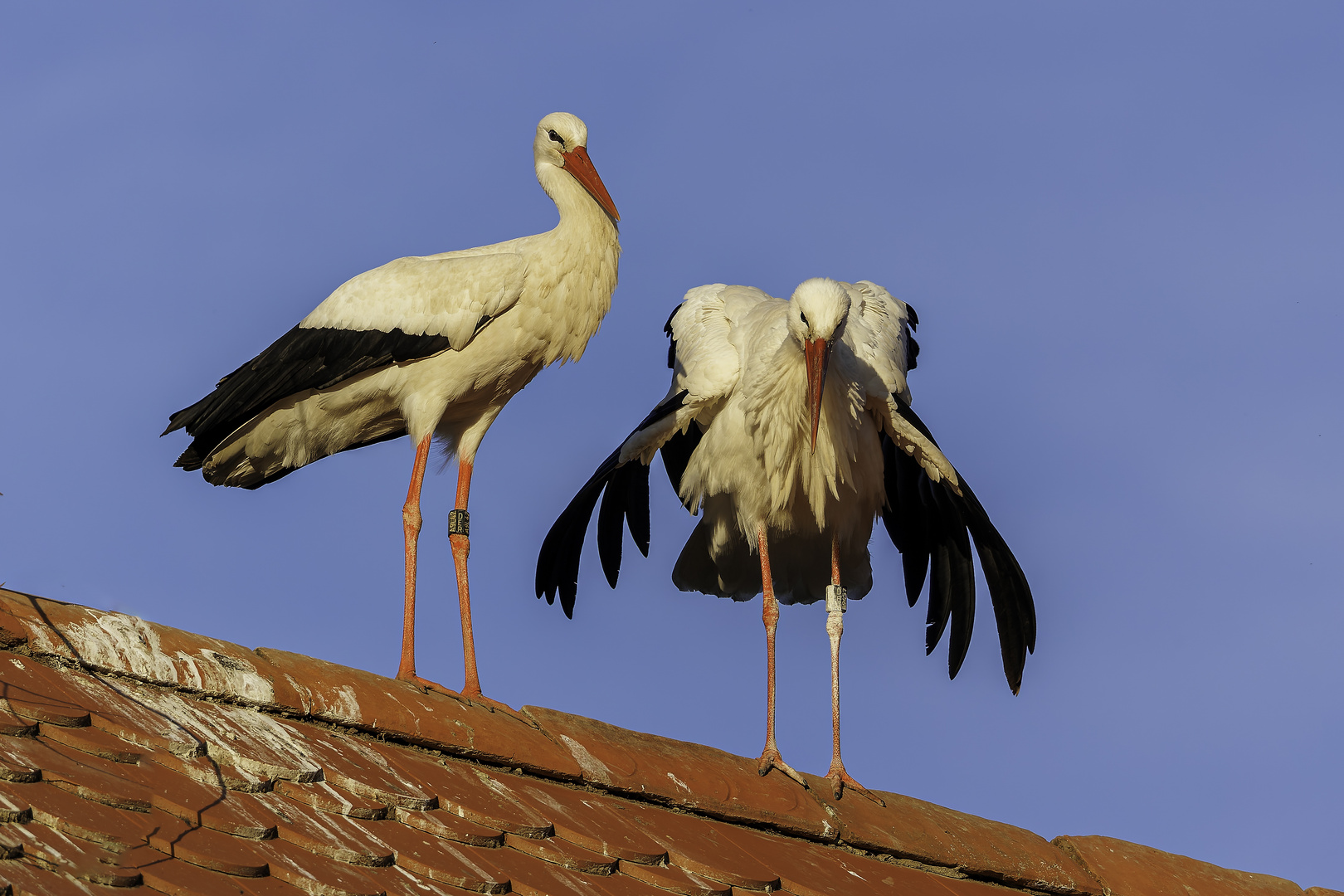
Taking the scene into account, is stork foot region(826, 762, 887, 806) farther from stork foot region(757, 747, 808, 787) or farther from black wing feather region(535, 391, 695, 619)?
black wing feather region(535, 391, 695, 619)

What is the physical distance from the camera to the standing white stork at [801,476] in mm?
7016

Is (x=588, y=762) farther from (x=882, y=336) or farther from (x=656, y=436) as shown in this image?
(x=882, y=336)

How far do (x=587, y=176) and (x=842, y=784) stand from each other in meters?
3.06

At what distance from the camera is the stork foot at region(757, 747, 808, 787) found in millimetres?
5681

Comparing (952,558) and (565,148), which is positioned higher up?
(565,148)

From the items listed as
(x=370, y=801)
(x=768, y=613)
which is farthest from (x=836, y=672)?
(x=370, y=801)

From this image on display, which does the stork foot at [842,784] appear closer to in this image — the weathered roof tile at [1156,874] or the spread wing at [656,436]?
the weathered roof tile at [1156,874]

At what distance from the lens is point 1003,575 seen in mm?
7137

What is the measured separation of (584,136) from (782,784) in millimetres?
3397

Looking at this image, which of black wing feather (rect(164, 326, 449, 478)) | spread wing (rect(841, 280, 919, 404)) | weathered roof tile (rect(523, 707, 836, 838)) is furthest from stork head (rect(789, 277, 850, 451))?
weathered roof tile (rect(523, 707, 836, 838))

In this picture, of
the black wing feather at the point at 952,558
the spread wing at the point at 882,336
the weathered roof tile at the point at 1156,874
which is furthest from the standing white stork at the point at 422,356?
the weathered roof tile at the point at 1156,874

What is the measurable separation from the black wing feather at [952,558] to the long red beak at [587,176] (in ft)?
5.17

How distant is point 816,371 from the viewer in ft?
21.9

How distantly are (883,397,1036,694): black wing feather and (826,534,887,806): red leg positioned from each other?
0.45 meters
